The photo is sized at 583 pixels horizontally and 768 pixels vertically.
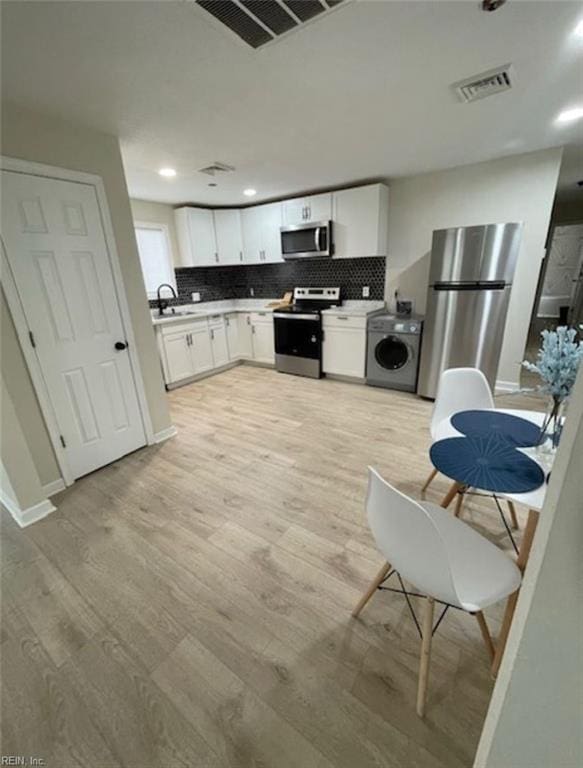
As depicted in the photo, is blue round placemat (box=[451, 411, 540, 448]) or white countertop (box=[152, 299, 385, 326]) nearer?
blue round placemat (box=[451, 411, 540, 448])

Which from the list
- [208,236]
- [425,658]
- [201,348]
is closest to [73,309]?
[201,348]

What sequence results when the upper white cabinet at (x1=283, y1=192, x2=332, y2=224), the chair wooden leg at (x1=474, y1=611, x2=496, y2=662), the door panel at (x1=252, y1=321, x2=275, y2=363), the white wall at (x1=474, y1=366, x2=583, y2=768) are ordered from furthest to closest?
the door panel at (x1=252, y1=321, x2=275, y2=363) → the upper white cabinet at (x1=283, y1=192, x2=332, y2=224) → the chair wooden leg at (x1=474, y1=611, x2=496, y2=662) → the white wall at (x1=474, y1=366, x2=583, y2=768)

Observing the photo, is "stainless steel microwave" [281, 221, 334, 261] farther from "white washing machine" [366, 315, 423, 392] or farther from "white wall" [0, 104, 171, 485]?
"white wall" [0, 104, 171, 485]

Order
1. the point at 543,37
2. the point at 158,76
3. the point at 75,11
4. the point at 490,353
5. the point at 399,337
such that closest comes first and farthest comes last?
the point at 75,11, the point at 543,37, the point at 158,76, the point at 490,353, the point at 399,337

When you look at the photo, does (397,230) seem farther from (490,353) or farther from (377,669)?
(377,669)

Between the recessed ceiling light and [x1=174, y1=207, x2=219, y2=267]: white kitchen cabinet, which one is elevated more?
the recessed ceiling light

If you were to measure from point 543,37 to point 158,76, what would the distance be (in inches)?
72.6

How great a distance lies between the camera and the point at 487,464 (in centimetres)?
129

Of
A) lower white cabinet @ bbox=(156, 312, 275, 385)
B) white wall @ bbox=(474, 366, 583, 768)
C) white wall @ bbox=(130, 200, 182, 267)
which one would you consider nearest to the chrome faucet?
Result: white wall @ bbox=(130, 200, 182, 267)

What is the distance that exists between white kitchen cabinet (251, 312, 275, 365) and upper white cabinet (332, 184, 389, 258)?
144cm

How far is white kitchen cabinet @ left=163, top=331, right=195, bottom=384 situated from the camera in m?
4.19

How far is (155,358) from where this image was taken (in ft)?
9.36

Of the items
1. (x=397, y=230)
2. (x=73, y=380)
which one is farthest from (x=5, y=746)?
(x=397, y=230)

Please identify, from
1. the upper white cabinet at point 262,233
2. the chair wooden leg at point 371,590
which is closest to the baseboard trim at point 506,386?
the chair wooden leg at point 371,590
